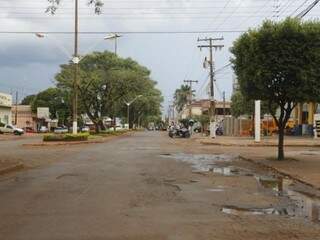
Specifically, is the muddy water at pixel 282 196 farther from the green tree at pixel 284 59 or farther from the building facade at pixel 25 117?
the building facade at pixel 25 117

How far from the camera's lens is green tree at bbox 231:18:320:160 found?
2567 cm

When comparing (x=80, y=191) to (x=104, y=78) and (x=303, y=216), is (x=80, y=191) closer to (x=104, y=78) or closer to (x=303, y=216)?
(x=303, y=216)

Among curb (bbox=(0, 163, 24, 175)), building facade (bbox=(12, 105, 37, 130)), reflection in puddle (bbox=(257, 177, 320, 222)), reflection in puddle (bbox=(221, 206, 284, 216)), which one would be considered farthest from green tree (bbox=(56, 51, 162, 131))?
reflection in puddle (bbox=(221, 206, 284, 216))

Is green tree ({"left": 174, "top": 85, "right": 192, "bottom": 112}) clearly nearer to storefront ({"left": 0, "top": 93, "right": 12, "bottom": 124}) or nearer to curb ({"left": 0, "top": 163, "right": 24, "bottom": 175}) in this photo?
storefront ({"left": 0, "top": 93, "right": 12, "bottom": 124})

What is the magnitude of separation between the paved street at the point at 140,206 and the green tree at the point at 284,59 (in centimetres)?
554

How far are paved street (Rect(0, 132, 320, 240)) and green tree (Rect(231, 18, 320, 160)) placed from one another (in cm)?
554

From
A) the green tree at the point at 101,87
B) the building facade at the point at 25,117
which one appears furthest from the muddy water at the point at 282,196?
the building facade at the point at 25,117

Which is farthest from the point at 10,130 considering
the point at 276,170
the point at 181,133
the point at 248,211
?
the point at 248,211

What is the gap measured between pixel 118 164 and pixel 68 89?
52.5m

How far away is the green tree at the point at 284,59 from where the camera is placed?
2567 centimetres

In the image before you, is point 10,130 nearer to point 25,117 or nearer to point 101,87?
point 101,87

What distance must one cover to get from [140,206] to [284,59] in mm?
14471

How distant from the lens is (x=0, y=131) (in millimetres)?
86000

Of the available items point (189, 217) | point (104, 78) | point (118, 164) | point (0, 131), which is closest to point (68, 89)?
point (104, 78)
